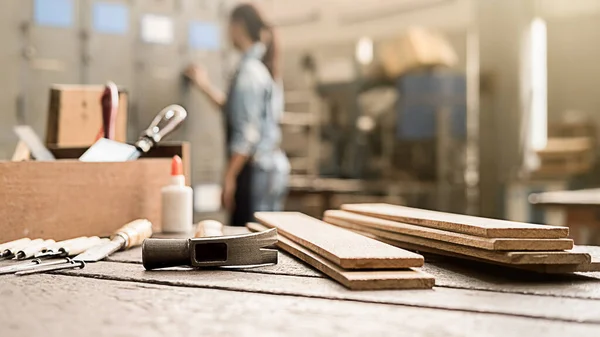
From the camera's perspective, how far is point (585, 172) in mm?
4086

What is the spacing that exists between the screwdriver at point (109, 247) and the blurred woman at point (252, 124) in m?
1.95

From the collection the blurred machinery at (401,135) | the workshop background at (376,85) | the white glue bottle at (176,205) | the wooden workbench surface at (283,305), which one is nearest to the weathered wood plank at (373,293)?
the wooden workbench surface at (283,305)

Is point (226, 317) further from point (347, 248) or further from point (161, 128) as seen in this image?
point (161, 128)

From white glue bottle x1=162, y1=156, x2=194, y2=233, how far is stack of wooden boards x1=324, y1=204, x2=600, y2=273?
45 cm

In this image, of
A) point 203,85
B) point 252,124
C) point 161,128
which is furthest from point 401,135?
point 161,128

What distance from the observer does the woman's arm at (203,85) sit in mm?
4094

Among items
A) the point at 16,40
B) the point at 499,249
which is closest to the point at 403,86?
the point at 16,40

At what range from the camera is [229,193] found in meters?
3.24

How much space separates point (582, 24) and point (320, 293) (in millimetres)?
5300

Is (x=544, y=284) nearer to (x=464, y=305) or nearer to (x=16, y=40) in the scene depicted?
(x=464, y=305)

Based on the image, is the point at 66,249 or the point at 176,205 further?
the point at 176,205

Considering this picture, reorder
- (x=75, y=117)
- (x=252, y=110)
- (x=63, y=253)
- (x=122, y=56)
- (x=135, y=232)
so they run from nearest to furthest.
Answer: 1. (x=63, y=253)
2. (x=135, y=232)
3. (x=75, y=117)
4. (x=252, y=110)
5. (x=122, y=56)

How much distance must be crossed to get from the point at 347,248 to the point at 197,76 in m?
3.50

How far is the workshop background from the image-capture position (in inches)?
147
